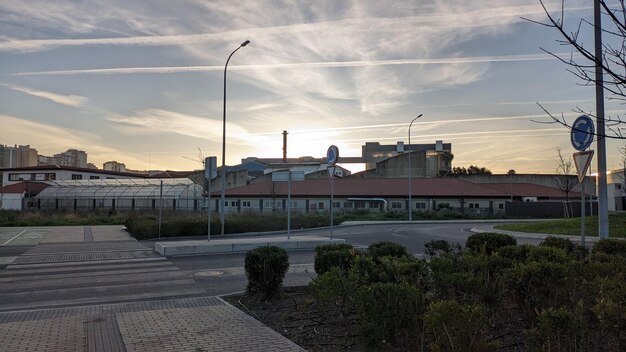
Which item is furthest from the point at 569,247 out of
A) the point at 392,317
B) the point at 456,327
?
the point at 456,327

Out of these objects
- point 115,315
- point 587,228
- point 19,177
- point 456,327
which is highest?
point 19,177

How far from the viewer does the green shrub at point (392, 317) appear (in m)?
4.50

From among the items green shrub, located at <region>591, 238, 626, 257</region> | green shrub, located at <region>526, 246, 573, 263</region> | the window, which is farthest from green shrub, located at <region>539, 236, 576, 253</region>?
the window

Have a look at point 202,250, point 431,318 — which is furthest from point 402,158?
point 431,318

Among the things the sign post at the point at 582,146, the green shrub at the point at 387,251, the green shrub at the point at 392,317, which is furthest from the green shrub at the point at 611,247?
the green shrub at the point at 392,317

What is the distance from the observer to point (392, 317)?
452 centimetres

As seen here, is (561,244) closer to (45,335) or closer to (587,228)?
(45,335)

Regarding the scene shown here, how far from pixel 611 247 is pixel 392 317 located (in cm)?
573

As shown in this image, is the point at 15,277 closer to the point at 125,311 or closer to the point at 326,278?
the point at 125,311

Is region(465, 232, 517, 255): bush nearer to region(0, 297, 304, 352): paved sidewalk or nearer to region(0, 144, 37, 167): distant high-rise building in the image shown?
region(0, 297, 304, 352): paved sidewalk

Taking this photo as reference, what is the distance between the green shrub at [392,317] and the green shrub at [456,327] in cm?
62

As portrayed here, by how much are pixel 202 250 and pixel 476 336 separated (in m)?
13.4

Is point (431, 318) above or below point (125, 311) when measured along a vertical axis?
above

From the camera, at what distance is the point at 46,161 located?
446 feet
